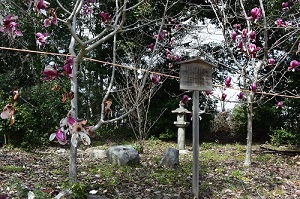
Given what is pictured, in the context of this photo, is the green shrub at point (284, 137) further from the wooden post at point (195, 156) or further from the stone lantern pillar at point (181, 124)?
the wooden post at point (195, 156)

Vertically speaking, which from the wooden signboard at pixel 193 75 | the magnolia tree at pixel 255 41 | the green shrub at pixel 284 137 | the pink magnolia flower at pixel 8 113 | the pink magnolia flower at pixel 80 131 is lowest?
the green shrub at pixel 284 137

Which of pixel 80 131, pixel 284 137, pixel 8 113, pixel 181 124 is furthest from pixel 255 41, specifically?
pixel 8 113

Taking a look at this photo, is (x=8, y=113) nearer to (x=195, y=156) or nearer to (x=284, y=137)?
(x=195, y=156)

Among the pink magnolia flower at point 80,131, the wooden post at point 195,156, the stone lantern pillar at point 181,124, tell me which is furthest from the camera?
the stone lantern pillar at point 181,124

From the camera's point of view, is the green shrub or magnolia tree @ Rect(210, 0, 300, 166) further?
the green shrub

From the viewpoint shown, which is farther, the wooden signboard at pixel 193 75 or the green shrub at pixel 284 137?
the green shrub at pixel 284 137

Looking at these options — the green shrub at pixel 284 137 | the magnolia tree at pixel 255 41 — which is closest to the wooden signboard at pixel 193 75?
the magnolia tree at pixel 255 41

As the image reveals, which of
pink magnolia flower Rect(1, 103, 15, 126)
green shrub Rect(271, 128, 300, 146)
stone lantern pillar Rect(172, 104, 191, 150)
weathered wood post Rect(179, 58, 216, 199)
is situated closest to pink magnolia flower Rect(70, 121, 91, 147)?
pink magnolia flower Rect(1, 103, 15, 126)

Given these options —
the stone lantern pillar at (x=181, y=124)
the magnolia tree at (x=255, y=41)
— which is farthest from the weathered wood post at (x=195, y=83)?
the stone lantern pillar at (x=181, y=124)

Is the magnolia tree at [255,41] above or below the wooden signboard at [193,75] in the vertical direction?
above

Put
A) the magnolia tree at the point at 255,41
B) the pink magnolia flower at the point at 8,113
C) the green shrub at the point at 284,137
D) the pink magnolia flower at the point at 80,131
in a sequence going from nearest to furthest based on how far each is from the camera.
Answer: the pink magnolia flower at the point at 8,113, the pink magnolia flower at the point at 80,131, the magnolia tree at the point at 255,41, the green shrub at the point at 284,137

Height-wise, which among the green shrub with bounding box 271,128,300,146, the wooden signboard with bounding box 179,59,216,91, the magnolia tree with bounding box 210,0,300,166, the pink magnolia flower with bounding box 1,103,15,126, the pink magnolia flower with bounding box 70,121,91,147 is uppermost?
the magnolia tree with bounding box 210,0,300,166

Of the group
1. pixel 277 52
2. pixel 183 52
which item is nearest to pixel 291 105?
pixel 277 52

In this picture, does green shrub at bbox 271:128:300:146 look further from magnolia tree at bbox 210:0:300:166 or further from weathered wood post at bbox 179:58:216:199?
weathered wood post at bbox 179:58:216:199
